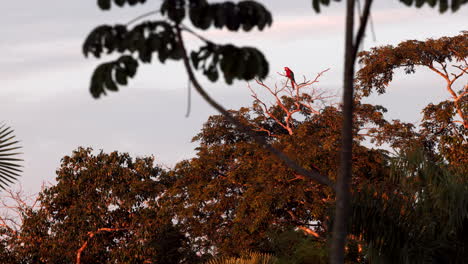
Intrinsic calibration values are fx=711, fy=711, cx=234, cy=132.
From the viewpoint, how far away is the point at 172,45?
4.62 m

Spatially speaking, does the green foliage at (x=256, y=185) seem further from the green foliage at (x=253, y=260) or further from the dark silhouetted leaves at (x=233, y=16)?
the dark silhouetted leaves at (x=233, y=16)

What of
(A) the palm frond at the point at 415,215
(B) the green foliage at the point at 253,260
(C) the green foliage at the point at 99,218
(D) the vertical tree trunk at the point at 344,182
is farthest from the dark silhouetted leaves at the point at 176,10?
(C) the green foliage at the point at 99,218

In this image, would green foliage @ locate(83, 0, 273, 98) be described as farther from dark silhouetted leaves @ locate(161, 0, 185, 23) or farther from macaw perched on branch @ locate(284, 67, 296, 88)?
macaw perched on branch @ locate(284, 67, 296, 88)

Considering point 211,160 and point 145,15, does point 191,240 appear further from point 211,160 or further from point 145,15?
point 145,15

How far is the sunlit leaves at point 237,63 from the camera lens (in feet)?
13.9

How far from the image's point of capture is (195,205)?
21344 mm

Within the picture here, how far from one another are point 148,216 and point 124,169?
5.97 ft

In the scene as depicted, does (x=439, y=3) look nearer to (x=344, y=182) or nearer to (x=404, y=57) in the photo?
(x=344, y=182)

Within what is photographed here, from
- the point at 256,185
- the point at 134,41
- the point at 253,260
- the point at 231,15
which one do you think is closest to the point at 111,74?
the point at 134,41

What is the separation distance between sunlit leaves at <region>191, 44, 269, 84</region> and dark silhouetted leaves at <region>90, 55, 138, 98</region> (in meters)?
0.50

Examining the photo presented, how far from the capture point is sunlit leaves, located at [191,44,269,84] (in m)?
4.24

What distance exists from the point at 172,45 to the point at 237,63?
1.82 ft

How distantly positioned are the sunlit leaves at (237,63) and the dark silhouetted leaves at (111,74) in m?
0.50

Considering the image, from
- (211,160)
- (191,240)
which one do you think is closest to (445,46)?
(211,160)
